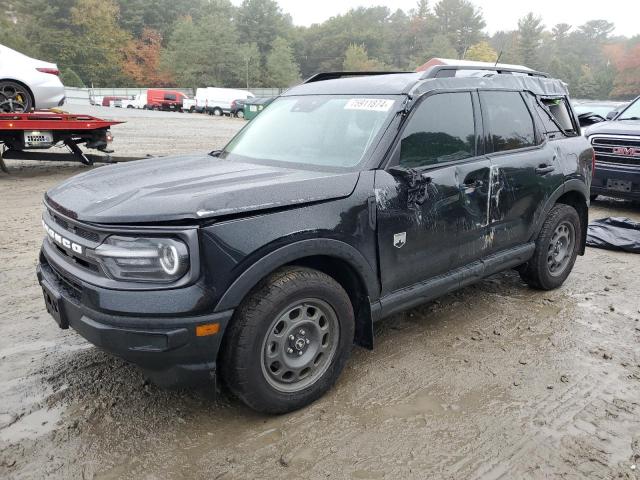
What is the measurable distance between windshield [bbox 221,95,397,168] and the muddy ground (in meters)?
1.40

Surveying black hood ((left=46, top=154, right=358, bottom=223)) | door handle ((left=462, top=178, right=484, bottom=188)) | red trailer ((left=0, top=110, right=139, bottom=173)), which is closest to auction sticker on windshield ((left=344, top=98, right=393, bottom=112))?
black hood ((left=46, top=154, right=358, bottom=223))

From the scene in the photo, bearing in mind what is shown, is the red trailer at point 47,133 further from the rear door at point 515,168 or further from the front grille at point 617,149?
the front grille at point 617,149

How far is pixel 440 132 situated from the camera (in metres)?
3.56

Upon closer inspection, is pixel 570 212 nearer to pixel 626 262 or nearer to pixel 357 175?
pixel 626 262

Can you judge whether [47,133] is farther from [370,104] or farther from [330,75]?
[370,104]

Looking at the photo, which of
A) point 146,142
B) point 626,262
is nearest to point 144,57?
point 146,142

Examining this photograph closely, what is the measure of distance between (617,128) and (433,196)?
A: 20.4 ft

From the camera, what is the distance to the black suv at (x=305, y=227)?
96.3 inches

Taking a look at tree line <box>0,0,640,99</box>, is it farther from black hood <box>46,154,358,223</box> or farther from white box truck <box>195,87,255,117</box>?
black hood <box>46,154,358,223</box>

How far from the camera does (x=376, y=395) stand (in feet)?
10.2

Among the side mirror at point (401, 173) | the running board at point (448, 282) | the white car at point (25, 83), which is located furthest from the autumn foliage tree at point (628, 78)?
the side mirror at point (401, 173)

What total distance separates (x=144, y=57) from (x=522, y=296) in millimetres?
85824

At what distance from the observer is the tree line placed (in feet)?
234

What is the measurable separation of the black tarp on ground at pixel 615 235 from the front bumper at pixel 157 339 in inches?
213
